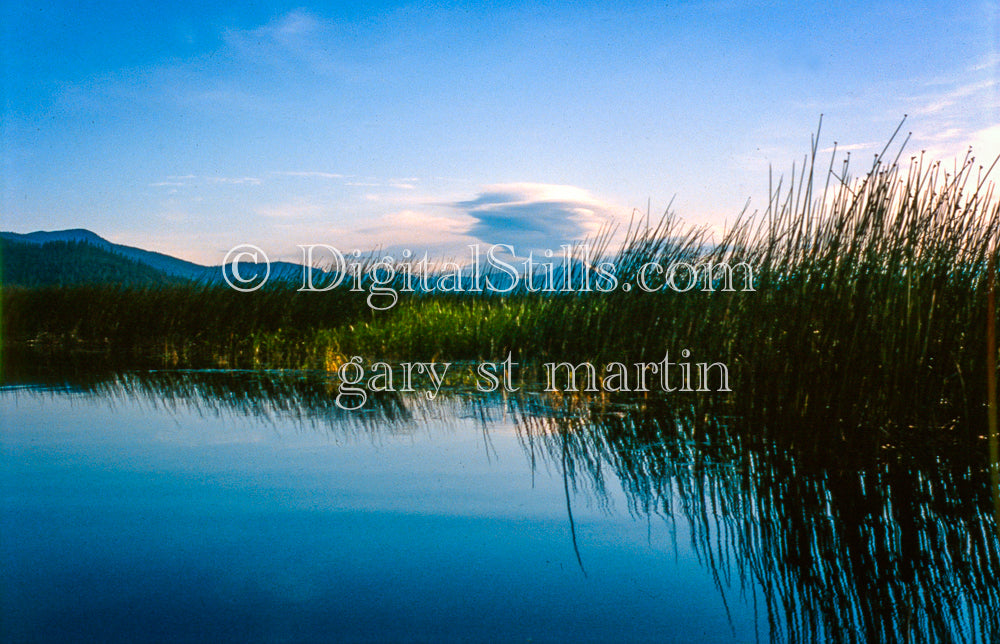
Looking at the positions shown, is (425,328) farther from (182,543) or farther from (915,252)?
(182,543)

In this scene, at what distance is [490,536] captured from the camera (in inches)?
101

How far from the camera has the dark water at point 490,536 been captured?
191 cm

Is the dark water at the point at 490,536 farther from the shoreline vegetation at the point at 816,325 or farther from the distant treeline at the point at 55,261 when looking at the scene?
the distant treeline at the point at 55,261

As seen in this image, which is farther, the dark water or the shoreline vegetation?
the shoreline vegetation

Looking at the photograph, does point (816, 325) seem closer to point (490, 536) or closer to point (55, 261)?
point (490, 536)

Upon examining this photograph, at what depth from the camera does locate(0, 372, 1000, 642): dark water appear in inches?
75.1

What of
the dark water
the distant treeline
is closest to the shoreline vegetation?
the dark water

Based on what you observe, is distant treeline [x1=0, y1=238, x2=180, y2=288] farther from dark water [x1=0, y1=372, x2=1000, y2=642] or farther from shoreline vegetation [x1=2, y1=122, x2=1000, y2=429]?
dark water [x1=0, y1=372, x2=1000, y2=642]

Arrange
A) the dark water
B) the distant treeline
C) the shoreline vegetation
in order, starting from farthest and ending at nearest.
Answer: the distant treeline
the shoreline vegetation
the dark water

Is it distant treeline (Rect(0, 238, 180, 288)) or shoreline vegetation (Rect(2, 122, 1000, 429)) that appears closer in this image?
shoreline vegetation (Rect(2, 122, 1000, 429))

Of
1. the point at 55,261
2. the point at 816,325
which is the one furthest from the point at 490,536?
the point at 55,261

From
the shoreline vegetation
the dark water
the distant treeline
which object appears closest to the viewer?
the dark water

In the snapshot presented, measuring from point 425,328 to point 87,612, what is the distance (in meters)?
7.01

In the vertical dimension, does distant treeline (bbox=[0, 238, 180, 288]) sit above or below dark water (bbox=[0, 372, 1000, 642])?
above
